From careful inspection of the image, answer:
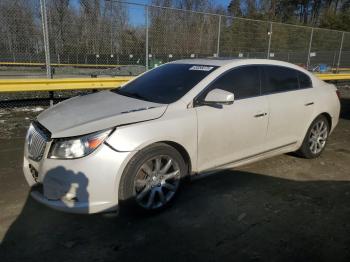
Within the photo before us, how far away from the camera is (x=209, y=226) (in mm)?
3297

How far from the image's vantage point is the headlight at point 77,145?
2.99 metres

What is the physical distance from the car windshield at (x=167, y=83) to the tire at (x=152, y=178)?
642mm

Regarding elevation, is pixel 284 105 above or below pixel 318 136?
above

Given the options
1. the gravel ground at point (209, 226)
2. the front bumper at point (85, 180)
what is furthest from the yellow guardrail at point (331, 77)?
the front bumper at point (85, 180)

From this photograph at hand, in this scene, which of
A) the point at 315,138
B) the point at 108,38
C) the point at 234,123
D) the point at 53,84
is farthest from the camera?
the point at 108,38

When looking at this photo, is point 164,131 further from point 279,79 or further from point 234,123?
point 279,79

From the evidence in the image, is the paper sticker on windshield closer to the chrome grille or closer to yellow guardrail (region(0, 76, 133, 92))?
the chrome grille

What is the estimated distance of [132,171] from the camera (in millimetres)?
3139

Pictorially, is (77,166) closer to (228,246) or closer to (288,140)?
(228,246)

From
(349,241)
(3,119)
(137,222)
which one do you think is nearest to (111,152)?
(137,222)

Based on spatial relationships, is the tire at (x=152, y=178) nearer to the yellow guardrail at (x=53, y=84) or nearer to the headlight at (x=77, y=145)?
the headlight at (x=77, y=145)

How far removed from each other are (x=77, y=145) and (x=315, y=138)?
3.81 metres

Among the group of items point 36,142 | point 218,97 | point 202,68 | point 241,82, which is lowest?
point 36,142

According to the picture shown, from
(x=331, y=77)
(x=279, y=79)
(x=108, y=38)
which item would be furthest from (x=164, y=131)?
(x=331, y=77)
